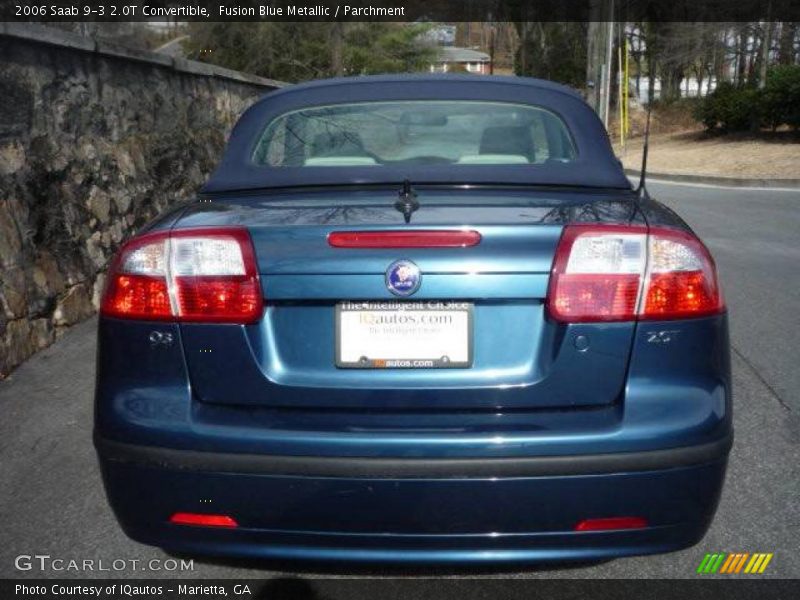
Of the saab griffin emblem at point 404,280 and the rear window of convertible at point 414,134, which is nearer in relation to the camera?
the saab griffin emblem at point 404,280

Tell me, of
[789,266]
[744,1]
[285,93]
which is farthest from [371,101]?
[744,1]

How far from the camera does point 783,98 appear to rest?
2522 centimetres

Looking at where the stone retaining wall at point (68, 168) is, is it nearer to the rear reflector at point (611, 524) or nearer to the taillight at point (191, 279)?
the taillight at point (191, 279)

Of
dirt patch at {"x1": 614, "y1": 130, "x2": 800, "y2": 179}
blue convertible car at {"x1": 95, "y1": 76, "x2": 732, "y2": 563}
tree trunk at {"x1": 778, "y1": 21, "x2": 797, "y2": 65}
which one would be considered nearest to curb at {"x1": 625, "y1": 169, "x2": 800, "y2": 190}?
dirt patch at {"x1": 614, "y1": 130, "x2": 800, "y2": 179}

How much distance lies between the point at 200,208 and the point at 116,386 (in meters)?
0.61

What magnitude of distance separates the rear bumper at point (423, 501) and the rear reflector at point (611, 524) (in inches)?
0.7

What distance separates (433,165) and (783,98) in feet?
82.1

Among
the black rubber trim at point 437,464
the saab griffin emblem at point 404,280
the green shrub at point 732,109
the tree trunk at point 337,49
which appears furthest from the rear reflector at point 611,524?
the tree trunk at point 337,49

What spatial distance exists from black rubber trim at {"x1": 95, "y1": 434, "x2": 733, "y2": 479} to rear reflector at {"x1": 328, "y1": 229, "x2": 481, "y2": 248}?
552 millimetres

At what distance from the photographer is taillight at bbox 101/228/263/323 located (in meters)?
2.40

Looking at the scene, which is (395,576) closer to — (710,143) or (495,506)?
(495,506)

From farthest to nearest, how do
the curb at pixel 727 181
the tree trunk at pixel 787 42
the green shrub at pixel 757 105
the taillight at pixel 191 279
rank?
the tree trunk at pixel 787 42 < the green shrub at pixel 757 105 < the curb at pixel 727 181 < the taillight at pixel 191 279

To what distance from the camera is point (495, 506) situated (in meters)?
2.33

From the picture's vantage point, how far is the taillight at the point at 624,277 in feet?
7.73
